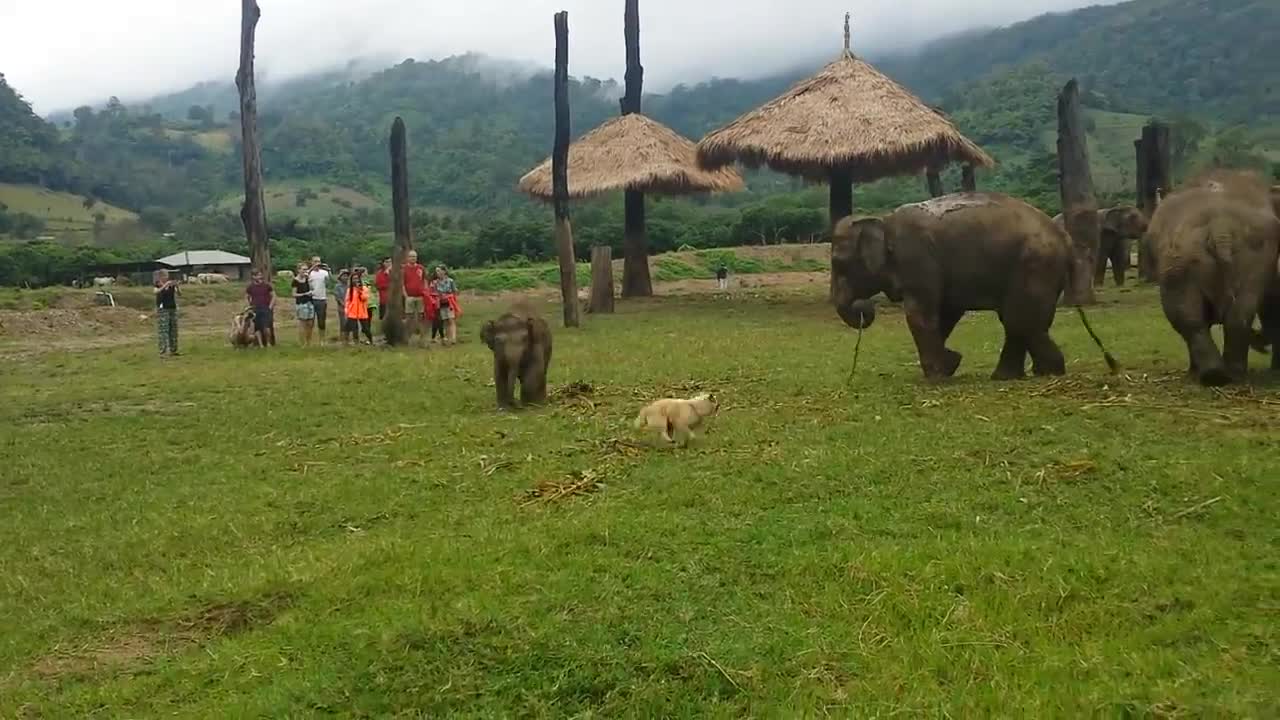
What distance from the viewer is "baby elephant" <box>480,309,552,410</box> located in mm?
10875

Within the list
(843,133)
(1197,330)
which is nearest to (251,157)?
(843,133)

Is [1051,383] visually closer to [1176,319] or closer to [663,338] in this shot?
[1176,319]

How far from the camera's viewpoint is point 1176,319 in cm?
947

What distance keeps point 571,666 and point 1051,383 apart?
6516 millimetres

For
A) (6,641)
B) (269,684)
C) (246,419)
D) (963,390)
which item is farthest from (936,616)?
(246,419)

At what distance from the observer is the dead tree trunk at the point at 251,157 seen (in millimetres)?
23281

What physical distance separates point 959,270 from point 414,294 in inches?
404

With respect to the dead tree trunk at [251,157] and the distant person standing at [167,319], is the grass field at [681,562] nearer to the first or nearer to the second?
the distant person standing at [167,319]

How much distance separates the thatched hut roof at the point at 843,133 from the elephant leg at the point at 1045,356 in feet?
45.2

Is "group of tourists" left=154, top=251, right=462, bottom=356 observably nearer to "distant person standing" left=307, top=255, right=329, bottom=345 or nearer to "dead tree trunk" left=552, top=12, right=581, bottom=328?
"distant person standing" left=307, top=255, right=329, bottom=345

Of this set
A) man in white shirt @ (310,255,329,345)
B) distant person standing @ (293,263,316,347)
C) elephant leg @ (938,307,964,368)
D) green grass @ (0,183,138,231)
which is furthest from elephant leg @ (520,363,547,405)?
green grass @ (0,183,138,231)

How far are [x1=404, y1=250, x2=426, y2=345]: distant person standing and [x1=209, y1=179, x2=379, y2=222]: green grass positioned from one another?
56118mm

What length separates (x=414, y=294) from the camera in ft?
62.4

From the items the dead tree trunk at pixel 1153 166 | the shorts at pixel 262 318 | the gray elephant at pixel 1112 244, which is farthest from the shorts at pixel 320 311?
the dead tree trunk at pixel 1153 166
